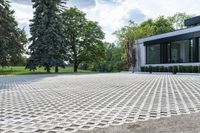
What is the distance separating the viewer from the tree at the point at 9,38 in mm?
33500

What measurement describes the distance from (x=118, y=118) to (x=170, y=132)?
1.21m

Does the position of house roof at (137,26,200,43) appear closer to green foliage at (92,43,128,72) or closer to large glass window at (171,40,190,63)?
large glass window at (171,40,190,63)

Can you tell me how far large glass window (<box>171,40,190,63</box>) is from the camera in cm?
2542

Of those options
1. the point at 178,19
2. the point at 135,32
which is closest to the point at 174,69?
the point at 135,32

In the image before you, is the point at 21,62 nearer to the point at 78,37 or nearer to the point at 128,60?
the point at 78,37

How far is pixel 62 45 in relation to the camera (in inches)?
1310

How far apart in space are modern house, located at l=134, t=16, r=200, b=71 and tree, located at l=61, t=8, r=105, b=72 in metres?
9.26

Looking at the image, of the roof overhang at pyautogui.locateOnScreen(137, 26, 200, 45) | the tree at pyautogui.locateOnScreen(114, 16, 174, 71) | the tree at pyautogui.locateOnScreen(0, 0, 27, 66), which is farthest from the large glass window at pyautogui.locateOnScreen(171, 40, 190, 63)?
the tree at pyautogui.locateOnScreen(0, 0, 27, 66)

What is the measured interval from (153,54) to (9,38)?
17.7 metres

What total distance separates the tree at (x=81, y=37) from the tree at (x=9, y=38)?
22.1ft

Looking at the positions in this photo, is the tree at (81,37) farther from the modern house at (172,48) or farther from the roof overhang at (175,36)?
the roof overhang at (175,36)

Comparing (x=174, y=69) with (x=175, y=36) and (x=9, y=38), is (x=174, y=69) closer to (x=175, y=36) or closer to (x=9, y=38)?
(x=175, y=36)

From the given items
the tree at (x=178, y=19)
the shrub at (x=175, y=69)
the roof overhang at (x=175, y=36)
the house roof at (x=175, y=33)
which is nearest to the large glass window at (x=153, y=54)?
the roof overhang at (x=175, y=36)

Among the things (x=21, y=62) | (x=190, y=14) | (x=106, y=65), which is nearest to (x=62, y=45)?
(x=21, y=62)
